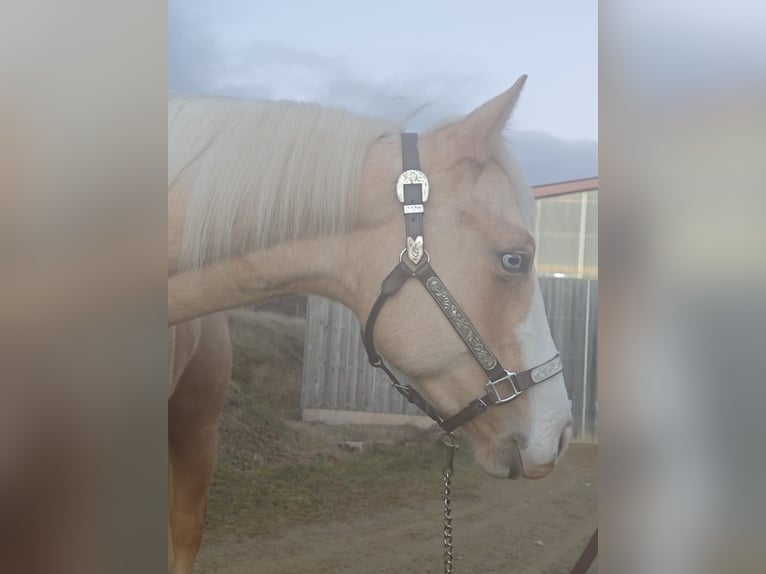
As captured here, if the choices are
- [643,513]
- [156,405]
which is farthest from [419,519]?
[156,405]

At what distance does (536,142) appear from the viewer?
167 centimetres

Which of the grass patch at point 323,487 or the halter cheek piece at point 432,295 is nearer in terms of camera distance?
the halter cheek piece at point 432,295

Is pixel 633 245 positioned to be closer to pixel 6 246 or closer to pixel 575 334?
pixel 575 334

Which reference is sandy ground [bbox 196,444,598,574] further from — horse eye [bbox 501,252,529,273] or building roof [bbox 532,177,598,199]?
building roof [bbox 532,177,598,199]

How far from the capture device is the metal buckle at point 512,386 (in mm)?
1634

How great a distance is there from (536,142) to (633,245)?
391 millimetres

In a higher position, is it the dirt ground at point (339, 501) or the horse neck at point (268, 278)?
the horse neck at point (268, 278)

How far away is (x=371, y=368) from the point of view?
5.59 feet

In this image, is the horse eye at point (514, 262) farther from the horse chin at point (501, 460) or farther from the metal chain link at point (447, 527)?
the metal chain link at point (447, 527)

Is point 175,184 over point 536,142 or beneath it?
beneath

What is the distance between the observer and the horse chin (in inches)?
66.3

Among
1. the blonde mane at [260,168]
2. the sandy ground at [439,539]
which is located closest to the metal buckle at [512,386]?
the sandy ground at [439,539]

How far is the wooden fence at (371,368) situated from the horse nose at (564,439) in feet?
0.06

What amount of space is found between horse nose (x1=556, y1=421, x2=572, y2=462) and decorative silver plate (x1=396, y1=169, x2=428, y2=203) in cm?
76
